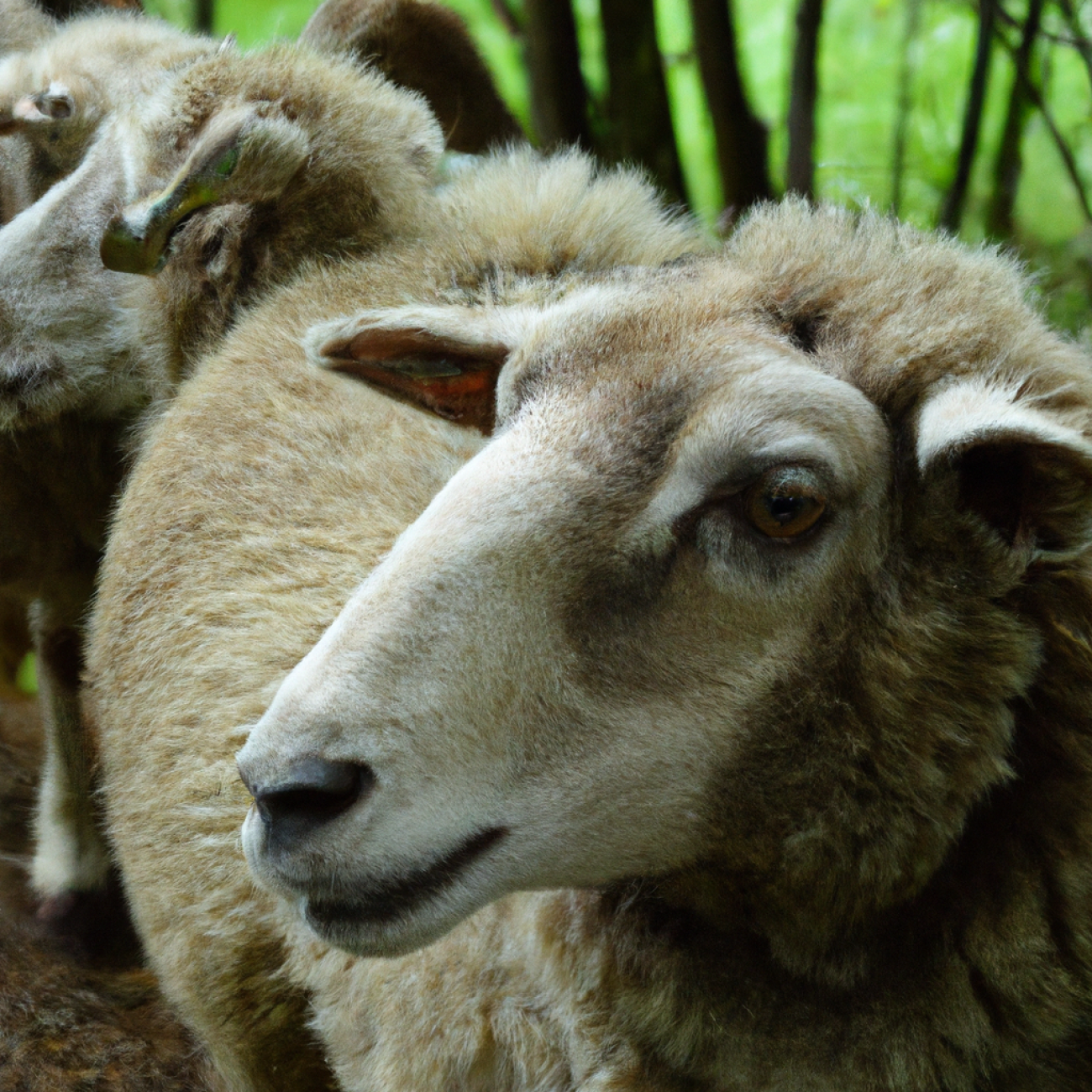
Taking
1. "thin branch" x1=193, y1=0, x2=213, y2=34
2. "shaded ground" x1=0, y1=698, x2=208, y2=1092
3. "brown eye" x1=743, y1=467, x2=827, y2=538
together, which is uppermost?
"brown eye" x1=743, y1=467, x2=827, y2=538

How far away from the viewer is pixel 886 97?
6422 mm

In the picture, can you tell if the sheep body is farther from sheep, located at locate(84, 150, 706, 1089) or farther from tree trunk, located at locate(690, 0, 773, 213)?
tree trunk, located at locate(690, 0, 773, 213)

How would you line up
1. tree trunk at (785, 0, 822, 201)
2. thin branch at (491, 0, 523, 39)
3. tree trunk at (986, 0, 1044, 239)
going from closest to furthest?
tree trunk at (785, 0, 822, 201) < tree trunk at (986, 0, 1044, 239) < thin branch at (491, 0, 523, 39)

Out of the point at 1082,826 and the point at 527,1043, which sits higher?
the point at 1082,826

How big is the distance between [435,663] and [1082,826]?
3.33 ft

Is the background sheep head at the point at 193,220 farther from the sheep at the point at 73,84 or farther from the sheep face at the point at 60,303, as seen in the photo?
the sheep at the point at 73,84

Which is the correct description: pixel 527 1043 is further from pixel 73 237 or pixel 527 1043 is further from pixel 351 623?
pixel 73 237

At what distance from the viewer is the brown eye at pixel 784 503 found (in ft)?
5.91

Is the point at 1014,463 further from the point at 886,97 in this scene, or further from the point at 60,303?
the point at 886,97

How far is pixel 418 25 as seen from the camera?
4.68 meters

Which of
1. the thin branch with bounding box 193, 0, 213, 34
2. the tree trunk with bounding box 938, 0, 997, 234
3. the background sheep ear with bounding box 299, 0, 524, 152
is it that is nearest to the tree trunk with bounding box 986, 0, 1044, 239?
the tree trunk with bounding box 938, 0, 997, 234

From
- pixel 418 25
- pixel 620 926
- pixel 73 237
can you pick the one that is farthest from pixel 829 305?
pixel 418 25

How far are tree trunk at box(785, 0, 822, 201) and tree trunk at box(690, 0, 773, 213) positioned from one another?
9.1 inches

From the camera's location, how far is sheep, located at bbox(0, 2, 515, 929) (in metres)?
3.45
